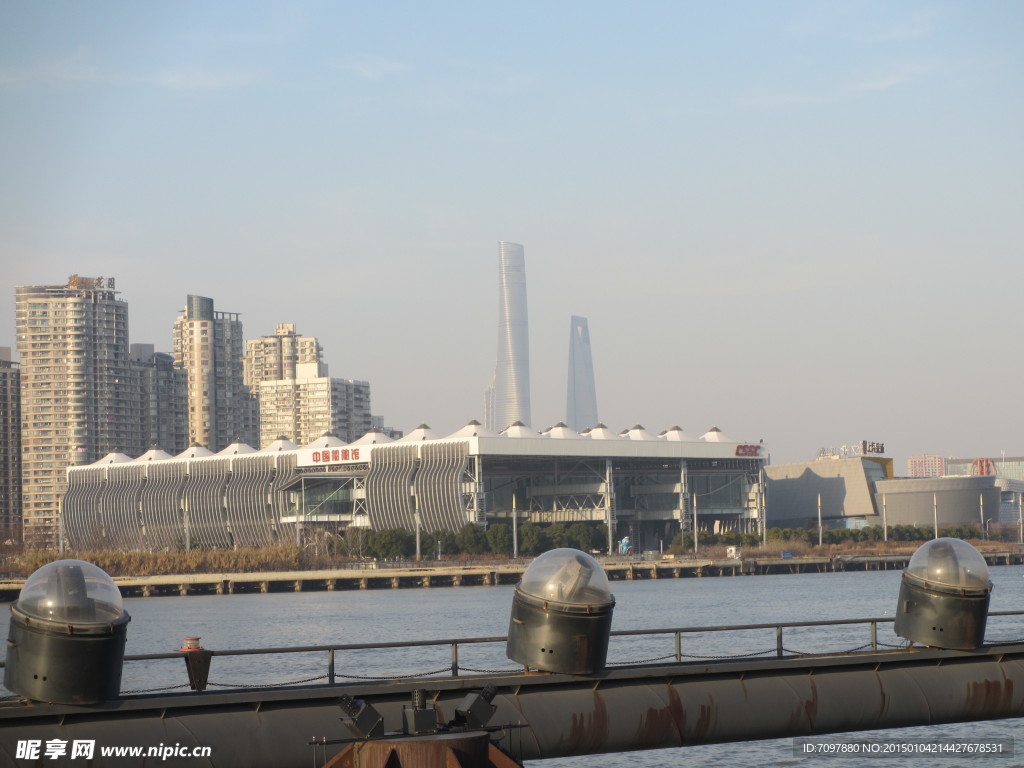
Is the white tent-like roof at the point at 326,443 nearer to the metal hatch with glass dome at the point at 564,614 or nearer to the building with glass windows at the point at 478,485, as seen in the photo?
the building with glass windows at the point at 478,485

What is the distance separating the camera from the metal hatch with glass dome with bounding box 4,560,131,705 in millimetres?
19672

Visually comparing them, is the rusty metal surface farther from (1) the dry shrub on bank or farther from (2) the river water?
(1) the dry shrub on bank

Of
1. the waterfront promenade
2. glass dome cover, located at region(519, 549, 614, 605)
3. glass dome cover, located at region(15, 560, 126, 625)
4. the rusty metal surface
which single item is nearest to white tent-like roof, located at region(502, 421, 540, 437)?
the waterfront promenade

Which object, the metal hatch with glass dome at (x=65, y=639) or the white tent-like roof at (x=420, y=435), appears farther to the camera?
the white tent-like roof at (x=420, y=435)

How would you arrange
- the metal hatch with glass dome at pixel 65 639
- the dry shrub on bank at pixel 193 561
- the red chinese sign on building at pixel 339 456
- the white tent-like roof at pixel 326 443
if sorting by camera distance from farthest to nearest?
the white tent-like roof at pixel 326 443
the red chinese sign on building at pixel 339 456
the dry shrub on bank at pixel 193 561
the metal hatch with glass dome at pixel 65 639

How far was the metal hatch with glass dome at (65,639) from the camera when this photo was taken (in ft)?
64.5

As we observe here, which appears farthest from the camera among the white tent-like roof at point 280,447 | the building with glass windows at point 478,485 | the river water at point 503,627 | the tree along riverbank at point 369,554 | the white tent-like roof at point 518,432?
the white tent-like roof at point 280,447

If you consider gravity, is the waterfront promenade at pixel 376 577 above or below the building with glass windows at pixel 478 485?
below

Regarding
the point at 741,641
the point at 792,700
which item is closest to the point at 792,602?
the point at 741,641

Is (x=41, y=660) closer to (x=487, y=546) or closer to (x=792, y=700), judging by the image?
(x=792, y=700)

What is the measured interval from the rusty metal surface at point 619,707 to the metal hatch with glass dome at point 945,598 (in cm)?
41

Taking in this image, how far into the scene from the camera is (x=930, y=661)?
26.0m

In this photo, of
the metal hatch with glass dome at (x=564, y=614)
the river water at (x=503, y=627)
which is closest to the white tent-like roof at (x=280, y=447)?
the river water at (x=503, y=627)

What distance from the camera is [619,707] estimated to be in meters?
22.8
